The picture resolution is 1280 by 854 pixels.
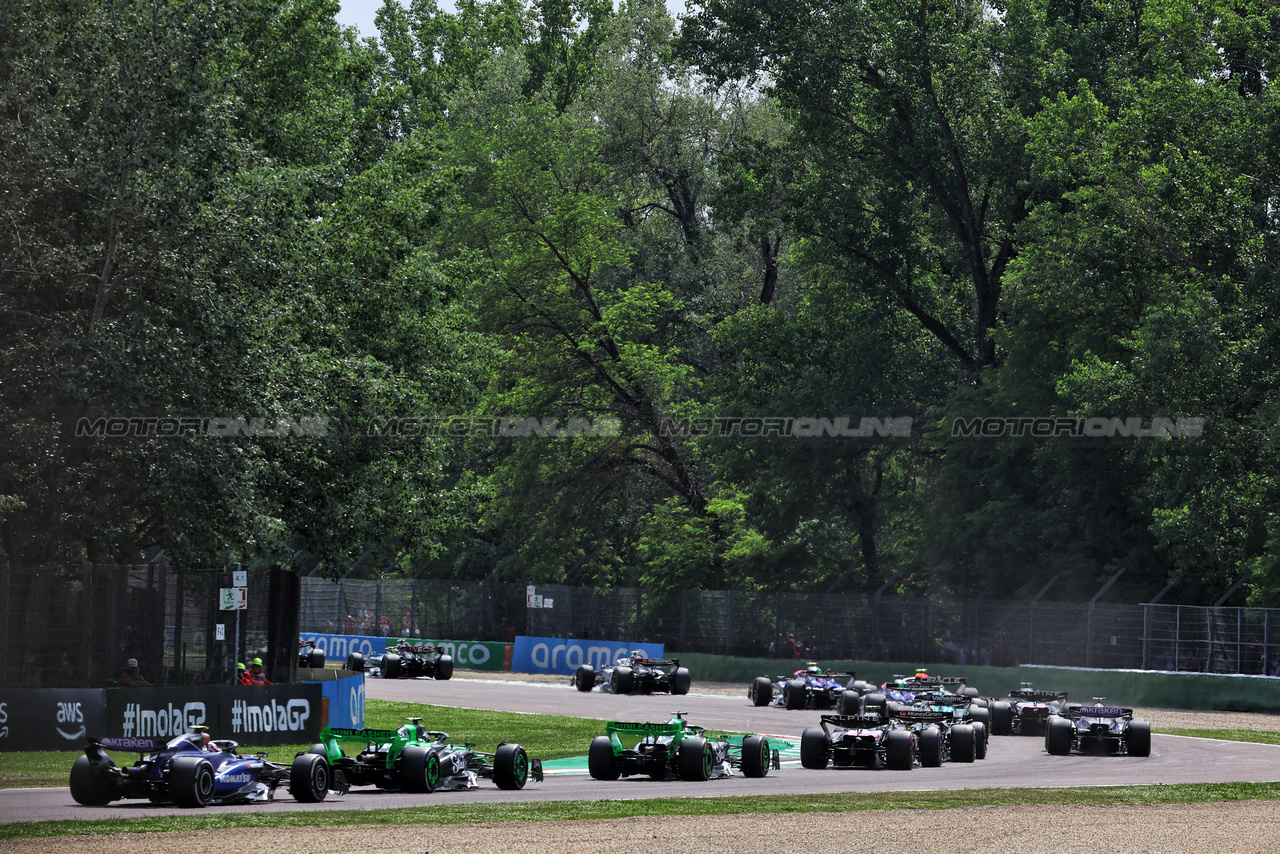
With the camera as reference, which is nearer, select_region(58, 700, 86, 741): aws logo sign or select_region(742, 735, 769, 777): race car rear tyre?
select_region(742, 735, 769, 777): race car rear tyre

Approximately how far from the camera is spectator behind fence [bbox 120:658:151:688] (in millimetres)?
22719

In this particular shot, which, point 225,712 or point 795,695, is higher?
point 225,712

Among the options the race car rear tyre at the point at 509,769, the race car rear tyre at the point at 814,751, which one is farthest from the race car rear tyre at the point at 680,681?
the race car rear tyre at the point at 509,769

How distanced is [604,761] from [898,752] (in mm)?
4924

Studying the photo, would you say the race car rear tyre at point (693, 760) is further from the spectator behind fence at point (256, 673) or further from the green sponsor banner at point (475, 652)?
the green sponsor banner at point (475, 652)

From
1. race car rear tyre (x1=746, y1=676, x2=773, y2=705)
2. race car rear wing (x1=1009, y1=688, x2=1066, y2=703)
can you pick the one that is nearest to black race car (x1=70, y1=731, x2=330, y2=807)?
race car rear wing (x1=1009, y1=688, x2=1066, y2=703)

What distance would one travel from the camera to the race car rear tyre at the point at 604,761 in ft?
64.7

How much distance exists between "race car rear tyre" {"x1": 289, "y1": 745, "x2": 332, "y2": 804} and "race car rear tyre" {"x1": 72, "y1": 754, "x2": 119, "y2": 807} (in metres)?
1.93

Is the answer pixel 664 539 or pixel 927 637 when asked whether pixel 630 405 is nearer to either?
pixel 664 539

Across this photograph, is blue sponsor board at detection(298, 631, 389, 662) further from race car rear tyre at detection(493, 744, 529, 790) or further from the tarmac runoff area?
race car rear tyre at detection(493, 744, 529, 790)

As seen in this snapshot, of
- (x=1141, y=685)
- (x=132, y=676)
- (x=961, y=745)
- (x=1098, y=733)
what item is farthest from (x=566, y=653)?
(x=961, y=745)

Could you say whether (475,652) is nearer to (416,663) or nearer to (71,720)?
(416,663)

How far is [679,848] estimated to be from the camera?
13.4 m

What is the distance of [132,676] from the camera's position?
75.6ft
